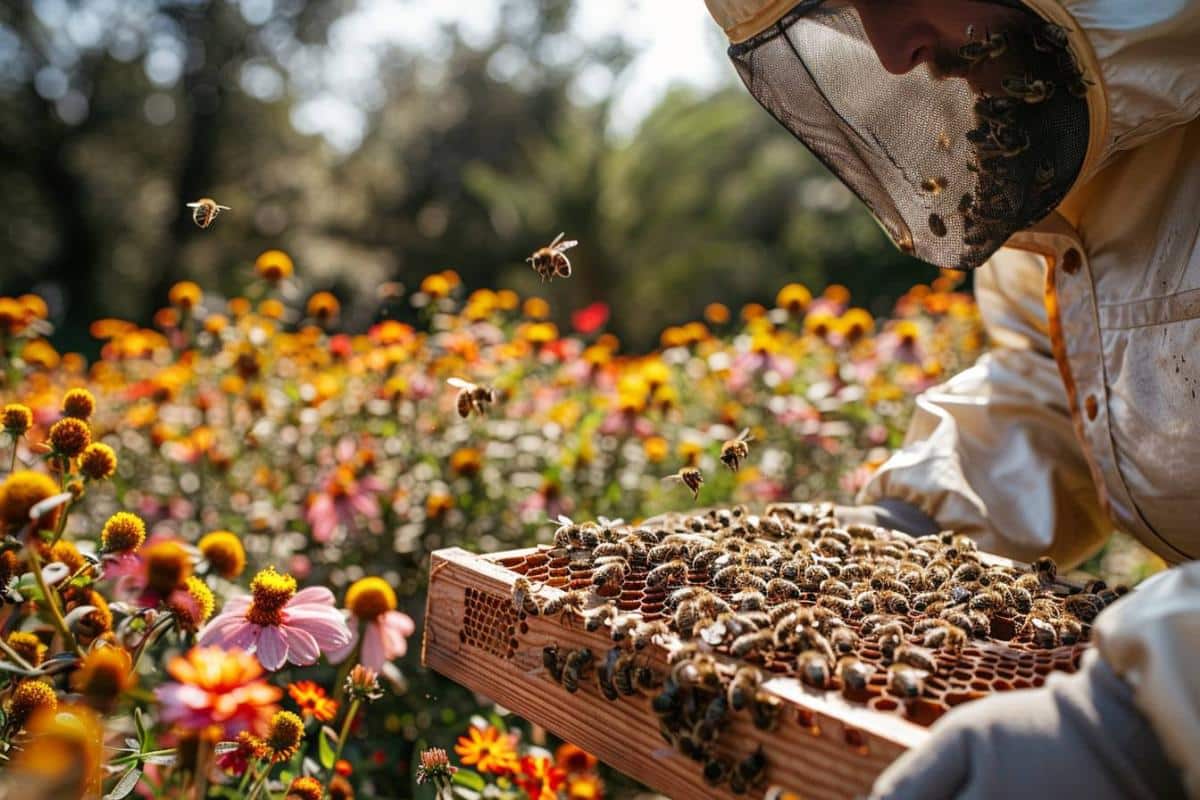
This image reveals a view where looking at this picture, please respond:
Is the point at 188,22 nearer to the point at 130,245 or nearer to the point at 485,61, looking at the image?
the point at 130,245

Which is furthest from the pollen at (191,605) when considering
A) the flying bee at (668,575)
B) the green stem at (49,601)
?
the flying bee at (668,575)

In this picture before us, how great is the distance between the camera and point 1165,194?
1.59m

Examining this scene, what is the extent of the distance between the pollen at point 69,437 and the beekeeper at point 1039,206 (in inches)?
44.4

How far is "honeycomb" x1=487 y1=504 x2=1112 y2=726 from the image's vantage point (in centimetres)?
87

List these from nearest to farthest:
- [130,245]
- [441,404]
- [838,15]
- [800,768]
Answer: [800,768]
[838,15]
[441,404]
[130,245]

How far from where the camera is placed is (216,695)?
0.82 metres

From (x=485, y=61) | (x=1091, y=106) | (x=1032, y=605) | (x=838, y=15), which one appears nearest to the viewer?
(x=1032, y=605)

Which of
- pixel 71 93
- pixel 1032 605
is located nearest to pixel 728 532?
pixel 1032 605

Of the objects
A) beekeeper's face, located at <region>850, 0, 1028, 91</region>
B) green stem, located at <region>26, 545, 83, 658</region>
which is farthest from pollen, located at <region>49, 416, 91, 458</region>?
beekeeper's face, located at <region>850, 0, 1028, 91</region>

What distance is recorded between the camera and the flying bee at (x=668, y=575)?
46.7 inches

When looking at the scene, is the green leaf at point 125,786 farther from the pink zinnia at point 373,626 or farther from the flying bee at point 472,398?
the flying bee at point 472,398

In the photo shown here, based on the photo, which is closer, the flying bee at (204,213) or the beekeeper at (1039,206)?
the beekeeper at (1039,206)

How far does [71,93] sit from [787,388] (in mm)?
16379

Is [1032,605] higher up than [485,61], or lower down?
lower down
